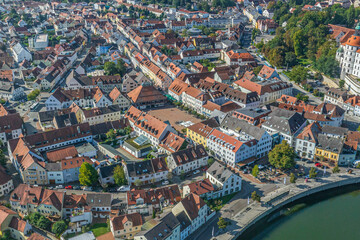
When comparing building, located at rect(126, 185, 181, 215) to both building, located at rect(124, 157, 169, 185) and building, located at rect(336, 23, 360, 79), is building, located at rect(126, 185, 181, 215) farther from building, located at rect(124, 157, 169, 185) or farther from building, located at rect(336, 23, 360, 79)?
building, located at rect(336, 23, 360, 79)

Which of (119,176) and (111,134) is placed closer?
(119,176)

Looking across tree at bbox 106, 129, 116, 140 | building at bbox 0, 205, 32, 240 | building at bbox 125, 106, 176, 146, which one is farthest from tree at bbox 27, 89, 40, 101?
building at bbox 0, 205, 32, 240

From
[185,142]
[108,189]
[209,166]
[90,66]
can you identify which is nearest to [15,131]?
[108,189]

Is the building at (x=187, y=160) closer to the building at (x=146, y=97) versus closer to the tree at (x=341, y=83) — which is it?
the building at (x=146, y=97)

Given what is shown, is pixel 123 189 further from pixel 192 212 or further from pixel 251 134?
pixel 251 134

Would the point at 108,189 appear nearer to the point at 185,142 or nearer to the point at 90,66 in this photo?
the point at 185,142

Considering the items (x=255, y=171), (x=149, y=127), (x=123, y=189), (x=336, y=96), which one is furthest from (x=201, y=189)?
(x=336, y=96)
